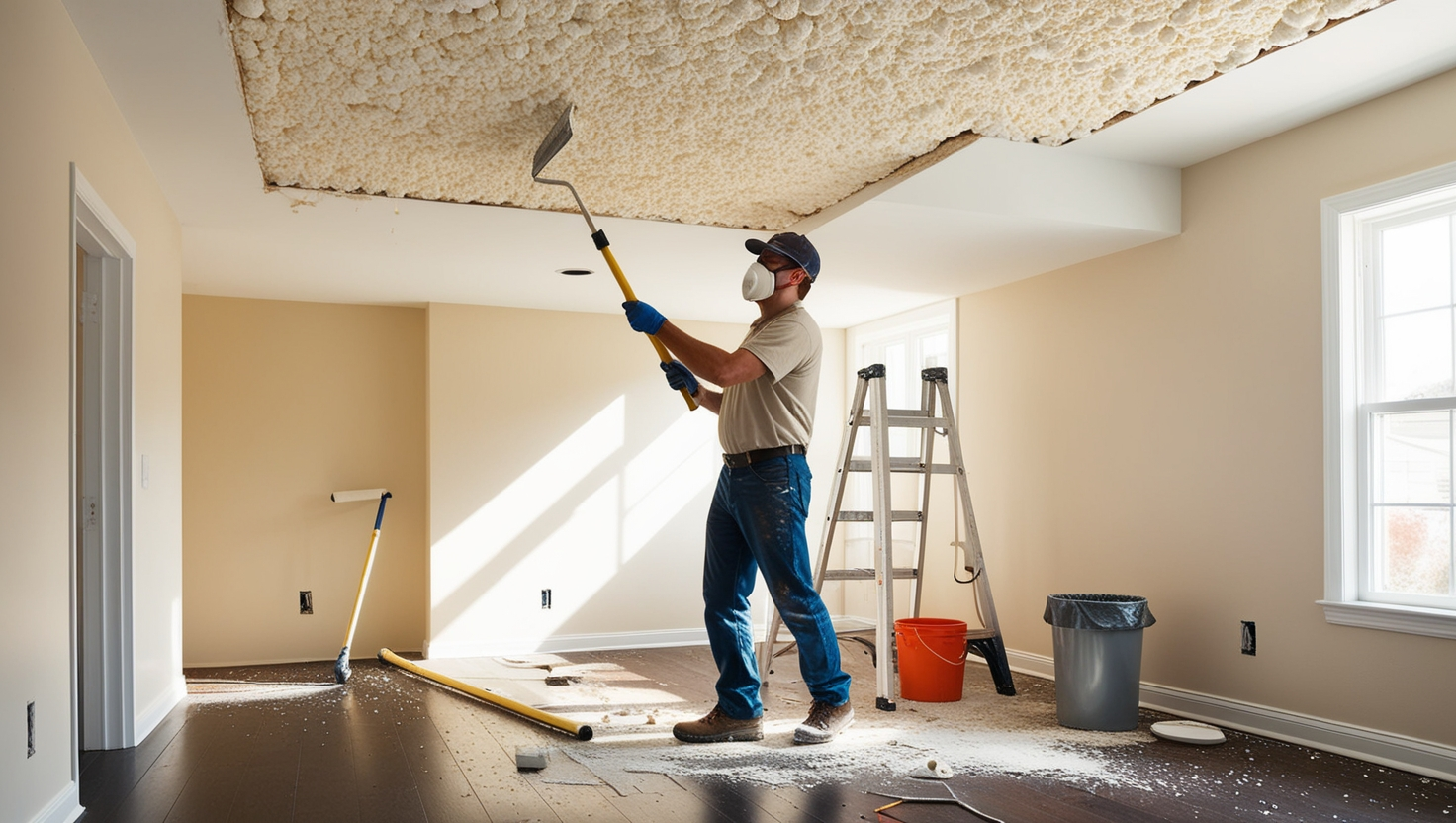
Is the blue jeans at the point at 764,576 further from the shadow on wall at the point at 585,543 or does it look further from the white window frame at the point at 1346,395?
the shadow on wall at the point at 585,543

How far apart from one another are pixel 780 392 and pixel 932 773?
1.21m

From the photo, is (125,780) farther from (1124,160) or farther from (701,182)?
(1124,160)

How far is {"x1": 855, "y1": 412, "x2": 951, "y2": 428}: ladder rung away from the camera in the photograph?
437 centimetres

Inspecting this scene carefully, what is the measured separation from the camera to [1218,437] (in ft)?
12.8

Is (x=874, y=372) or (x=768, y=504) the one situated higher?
(x=874, y=372)

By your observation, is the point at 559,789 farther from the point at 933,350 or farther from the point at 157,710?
the point at 933,350

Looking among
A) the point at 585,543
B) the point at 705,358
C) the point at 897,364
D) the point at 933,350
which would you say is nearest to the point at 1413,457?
the point at 705,358

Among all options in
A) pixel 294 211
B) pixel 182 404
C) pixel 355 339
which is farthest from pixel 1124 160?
pixel 182 404

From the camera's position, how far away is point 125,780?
3.00m

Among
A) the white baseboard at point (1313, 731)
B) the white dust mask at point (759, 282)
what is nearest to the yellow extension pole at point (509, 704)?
the white dust mask at point (759, 282)

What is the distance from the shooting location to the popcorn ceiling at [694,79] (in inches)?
105

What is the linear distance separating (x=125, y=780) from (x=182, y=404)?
3.25 meters

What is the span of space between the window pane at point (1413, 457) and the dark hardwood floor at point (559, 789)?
0.87 metres

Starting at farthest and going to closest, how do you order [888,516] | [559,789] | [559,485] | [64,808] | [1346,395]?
[559,485] < [888,516] < [1346,395] < [559,789] < [64,808]
